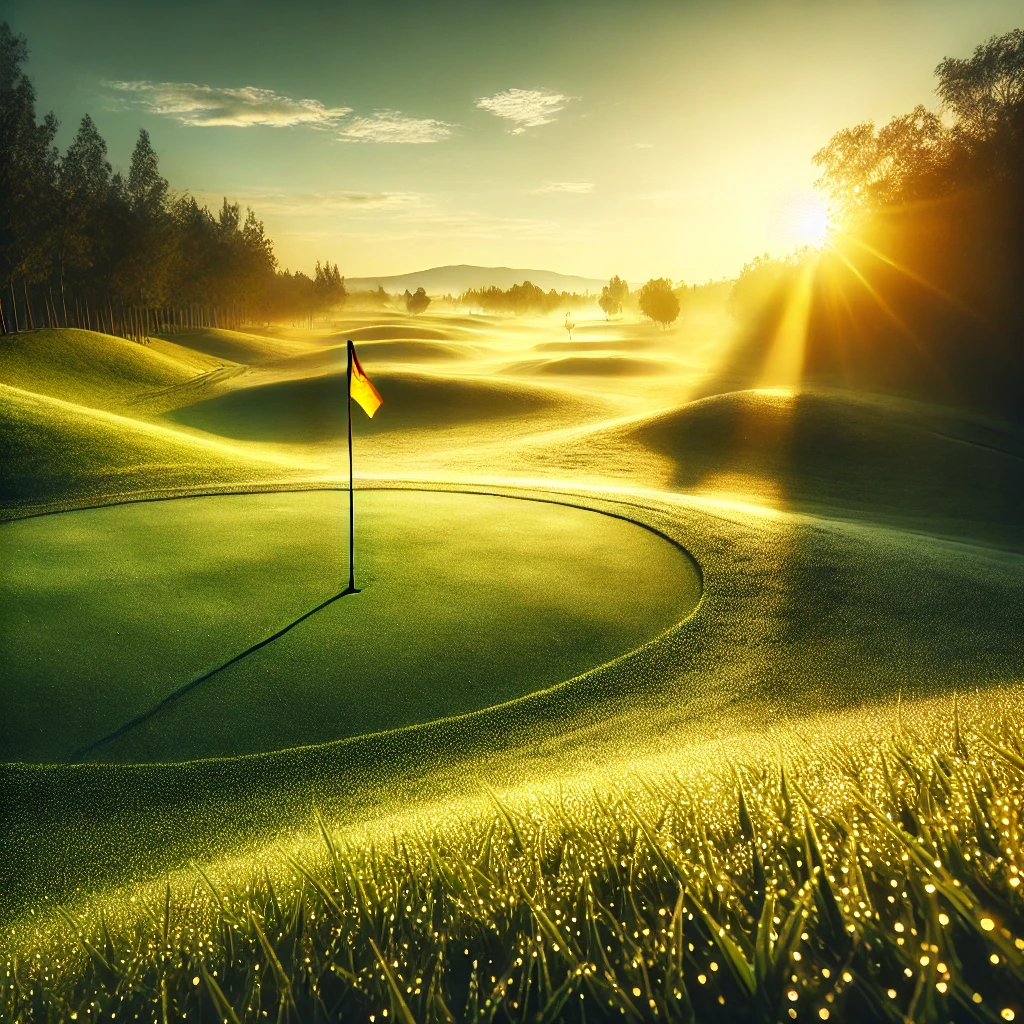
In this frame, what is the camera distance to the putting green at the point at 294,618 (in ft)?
15.0

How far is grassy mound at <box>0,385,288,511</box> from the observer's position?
12595mm

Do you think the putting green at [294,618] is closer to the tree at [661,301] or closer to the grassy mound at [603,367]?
the grassy mound at [603,367]

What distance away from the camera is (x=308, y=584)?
264 inches

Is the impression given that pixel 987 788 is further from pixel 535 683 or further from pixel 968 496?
pixel 968 496

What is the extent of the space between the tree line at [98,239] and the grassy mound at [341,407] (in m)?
9.80

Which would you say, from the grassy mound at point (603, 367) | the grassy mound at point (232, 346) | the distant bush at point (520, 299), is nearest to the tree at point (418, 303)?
the distant bush at point (520, 299)

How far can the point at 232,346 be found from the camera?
47.4 m

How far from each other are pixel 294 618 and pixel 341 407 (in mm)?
19869

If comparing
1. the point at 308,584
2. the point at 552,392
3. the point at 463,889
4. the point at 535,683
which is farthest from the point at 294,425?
the point at 463,889

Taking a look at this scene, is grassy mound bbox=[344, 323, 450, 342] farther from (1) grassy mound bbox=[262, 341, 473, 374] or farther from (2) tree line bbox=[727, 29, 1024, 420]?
(2) tree line bbox=[727, 29, 1024, 420]

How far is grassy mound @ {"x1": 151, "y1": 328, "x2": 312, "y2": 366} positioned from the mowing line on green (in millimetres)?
40017

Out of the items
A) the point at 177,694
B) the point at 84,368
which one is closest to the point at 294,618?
the point at 177,694

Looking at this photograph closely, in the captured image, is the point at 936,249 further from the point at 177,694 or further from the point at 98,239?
the point at 98,239

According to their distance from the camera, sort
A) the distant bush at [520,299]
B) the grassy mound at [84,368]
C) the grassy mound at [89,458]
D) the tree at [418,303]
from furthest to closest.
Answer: the distant bush at [520,299] < the tree at [418,303] < the grassy mound at [84,368] < the grassy mound at [89,458]
